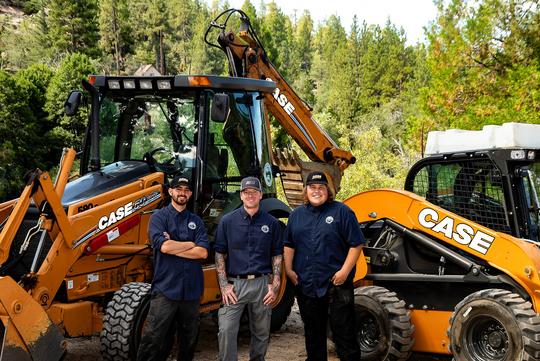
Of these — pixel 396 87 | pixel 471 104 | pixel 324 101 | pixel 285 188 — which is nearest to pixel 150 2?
pixel 324 101

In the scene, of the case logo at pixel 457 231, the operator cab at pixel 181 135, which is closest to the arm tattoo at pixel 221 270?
the operator cab at pixel 181 135

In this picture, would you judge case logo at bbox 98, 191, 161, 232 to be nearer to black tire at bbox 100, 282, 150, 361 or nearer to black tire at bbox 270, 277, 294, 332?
black tire at bbox 100, 282, 150, 361

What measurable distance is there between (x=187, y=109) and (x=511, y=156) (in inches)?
122

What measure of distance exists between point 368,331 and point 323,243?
1.53 meters

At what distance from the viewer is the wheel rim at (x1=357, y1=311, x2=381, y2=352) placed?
5.55m

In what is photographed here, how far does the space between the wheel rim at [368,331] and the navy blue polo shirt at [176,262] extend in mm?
1785

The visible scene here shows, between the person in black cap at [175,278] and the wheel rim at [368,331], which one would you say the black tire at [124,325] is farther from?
the wheel rim at [368,331]

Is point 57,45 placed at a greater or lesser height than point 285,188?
greater

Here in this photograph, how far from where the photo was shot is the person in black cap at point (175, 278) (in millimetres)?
4465

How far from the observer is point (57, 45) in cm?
4722

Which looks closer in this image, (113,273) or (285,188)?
(113,273)

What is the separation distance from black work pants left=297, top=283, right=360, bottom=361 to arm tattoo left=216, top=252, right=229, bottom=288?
2.07 ft

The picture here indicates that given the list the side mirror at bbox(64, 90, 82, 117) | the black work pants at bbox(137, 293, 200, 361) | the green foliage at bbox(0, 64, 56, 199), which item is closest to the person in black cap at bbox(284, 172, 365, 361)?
the black work pants at bbox(137, 293, 200, 361)

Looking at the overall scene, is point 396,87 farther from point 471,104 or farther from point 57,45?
point 471,104
